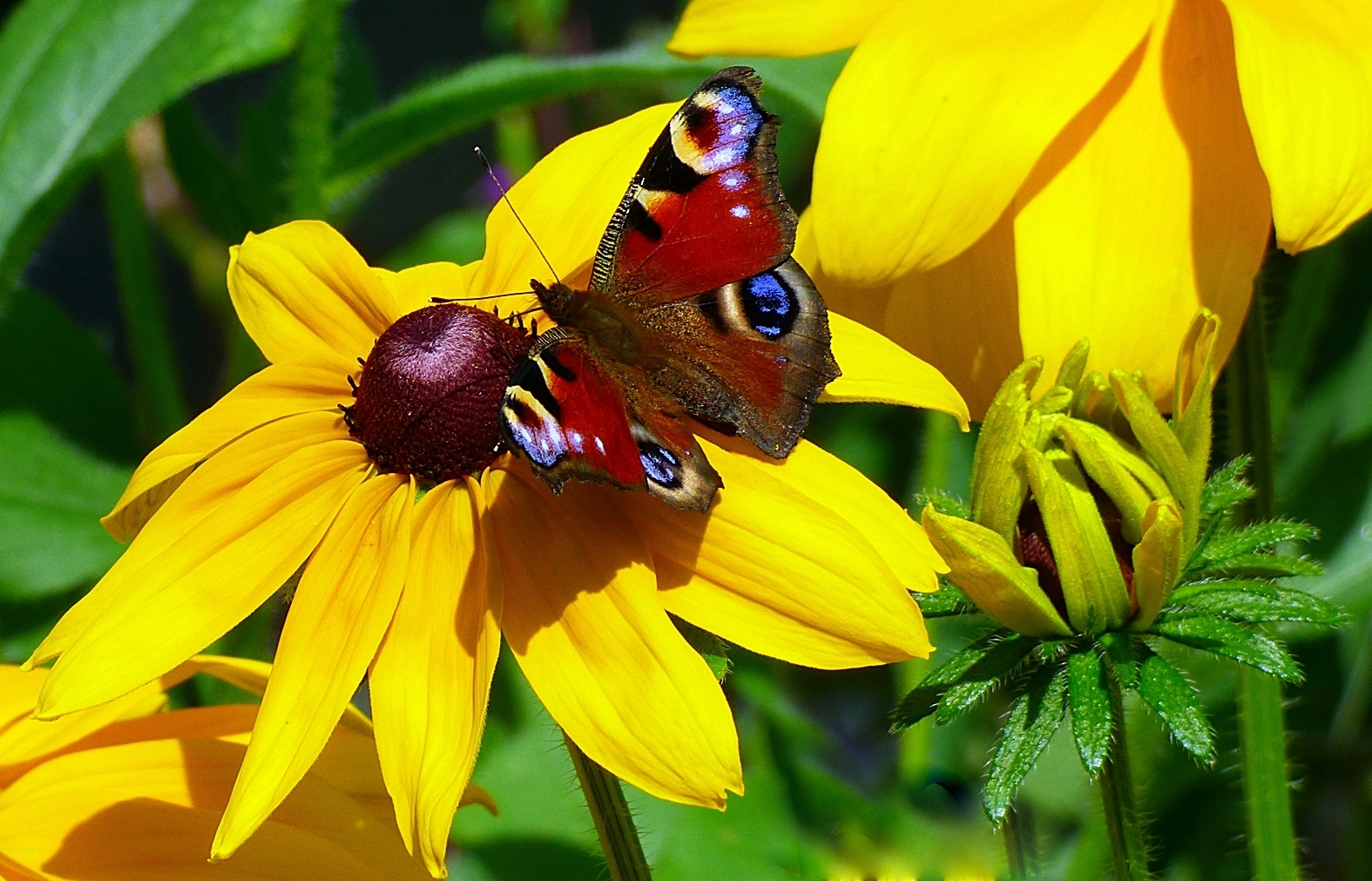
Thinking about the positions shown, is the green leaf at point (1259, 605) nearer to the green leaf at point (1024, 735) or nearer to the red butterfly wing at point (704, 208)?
the green leaf at point (1024, 735)

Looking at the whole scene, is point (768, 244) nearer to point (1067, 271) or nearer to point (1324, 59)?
point (1067, 271)

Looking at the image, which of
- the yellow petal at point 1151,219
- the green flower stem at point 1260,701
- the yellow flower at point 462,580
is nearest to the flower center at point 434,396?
the yellow flower at point 462,580

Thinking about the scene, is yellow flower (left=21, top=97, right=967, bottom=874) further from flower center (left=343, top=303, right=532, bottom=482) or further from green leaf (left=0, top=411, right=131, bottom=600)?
green leaf (left=0, top=411, right=131, bottom=600)

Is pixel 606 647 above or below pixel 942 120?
below

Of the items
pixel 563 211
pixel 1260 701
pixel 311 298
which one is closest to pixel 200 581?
pixel 311 298

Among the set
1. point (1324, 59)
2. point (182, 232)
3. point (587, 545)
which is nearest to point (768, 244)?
point (587, 545)

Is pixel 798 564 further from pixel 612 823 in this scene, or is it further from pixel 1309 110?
pixel 1309 110
